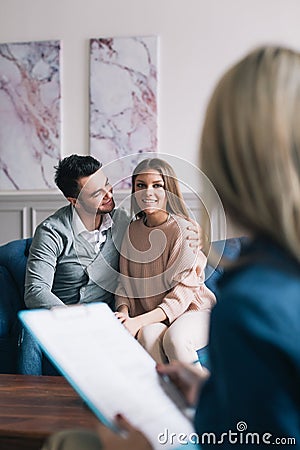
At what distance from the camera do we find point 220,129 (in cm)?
75

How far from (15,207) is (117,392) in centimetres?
334

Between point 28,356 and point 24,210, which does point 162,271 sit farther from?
point 24,210

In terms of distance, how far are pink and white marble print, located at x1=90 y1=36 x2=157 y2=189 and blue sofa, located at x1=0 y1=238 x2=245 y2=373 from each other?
969 mm

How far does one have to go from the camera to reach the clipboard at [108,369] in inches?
39.3

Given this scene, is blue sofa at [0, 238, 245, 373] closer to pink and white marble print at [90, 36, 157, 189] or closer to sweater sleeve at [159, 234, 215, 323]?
sweater sleeve at [159, 234, 215, 323]

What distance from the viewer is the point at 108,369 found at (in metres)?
1.08

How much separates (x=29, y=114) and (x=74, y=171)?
1511 millimetres

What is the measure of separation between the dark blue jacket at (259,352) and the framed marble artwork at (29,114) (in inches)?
140

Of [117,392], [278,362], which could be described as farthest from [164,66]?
[278,362]

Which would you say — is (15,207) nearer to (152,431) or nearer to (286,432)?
(152,431)

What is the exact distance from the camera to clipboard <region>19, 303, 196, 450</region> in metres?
1.00

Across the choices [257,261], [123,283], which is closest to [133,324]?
[123,283]

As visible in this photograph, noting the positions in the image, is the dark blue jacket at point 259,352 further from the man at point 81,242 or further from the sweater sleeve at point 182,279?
the man at point 81,242

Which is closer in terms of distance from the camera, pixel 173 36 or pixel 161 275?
pixel 161 275
